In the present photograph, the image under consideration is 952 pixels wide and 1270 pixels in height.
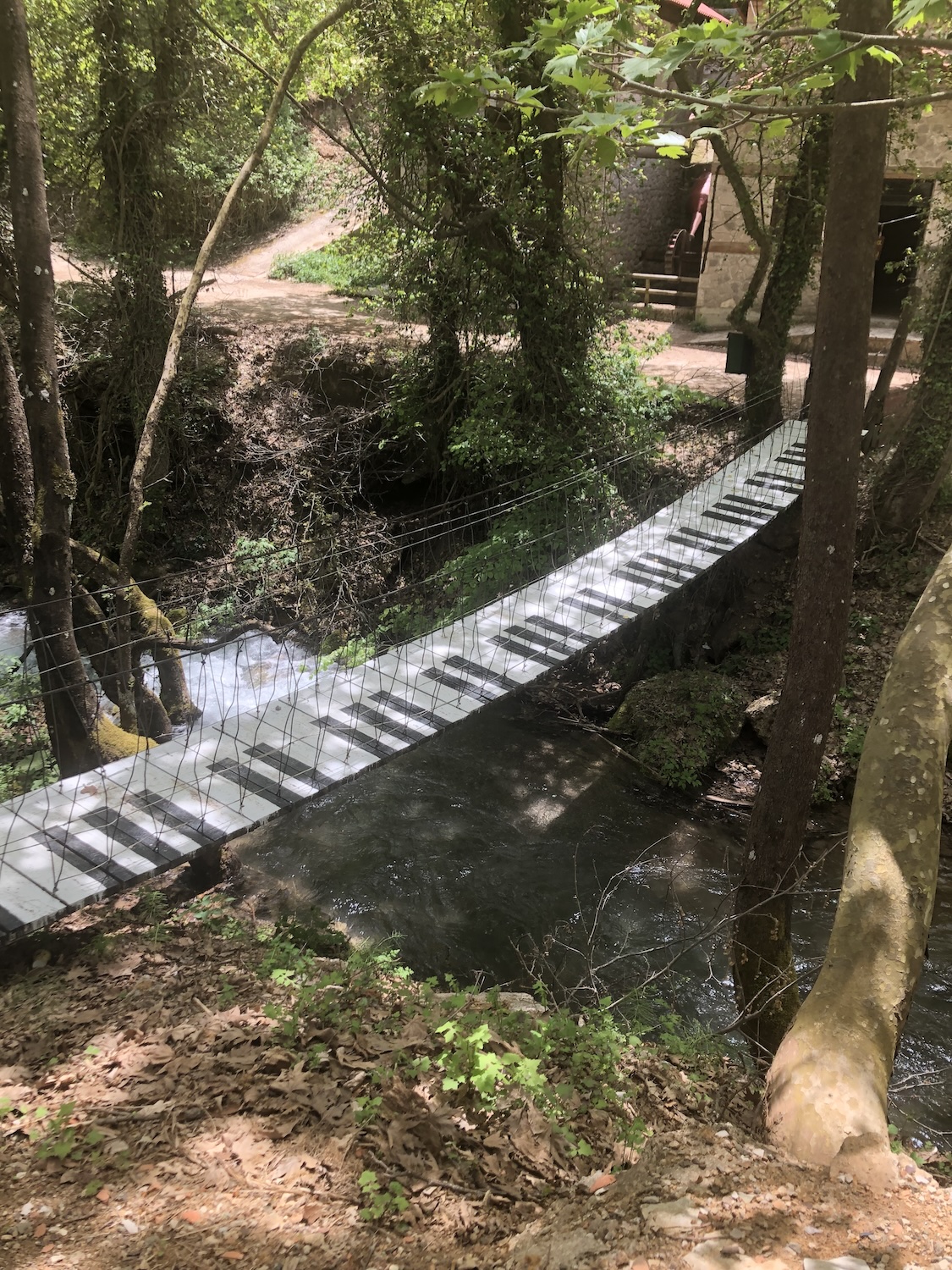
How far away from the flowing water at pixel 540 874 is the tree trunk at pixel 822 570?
2.29 feet

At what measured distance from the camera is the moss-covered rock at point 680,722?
24.7 feet

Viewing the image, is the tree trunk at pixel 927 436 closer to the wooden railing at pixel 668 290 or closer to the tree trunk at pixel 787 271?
the tree trunk at pixel 787 271

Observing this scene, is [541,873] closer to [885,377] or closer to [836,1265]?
[836,1265]

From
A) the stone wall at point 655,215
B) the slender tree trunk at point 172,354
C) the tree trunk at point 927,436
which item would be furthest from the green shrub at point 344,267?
the stone wall at point 655,215

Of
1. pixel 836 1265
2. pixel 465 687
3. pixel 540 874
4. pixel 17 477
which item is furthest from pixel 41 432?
pixel 836 1265

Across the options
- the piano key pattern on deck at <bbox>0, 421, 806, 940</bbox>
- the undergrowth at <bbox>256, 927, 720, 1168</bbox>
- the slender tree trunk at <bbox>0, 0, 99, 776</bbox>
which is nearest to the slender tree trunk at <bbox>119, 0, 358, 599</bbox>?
the slender tree trunk at <bbox>0, 0, 99, 776</bbox>

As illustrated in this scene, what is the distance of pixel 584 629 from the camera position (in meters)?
6.15

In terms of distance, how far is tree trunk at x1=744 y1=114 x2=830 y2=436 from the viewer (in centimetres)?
822

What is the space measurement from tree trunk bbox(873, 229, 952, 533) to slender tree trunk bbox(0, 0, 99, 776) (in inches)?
310

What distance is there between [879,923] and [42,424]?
5.25 meters

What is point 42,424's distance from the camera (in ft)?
16.9

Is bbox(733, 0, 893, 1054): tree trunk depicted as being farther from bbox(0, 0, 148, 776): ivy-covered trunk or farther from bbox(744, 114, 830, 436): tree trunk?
bbox(744, 114, 830, 436): tree trunk

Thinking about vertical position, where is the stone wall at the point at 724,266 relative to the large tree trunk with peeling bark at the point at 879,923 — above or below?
above

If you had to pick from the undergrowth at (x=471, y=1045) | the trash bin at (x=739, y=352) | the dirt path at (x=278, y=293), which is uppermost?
the dirt path at (x=278, y=293)
